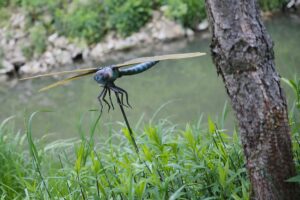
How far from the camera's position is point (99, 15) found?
40.8 feet

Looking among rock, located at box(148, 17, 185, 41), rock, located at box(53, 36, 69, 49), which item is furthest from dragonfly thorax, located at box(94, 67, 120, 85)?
rock, located at box(53, 36, 69, 49)

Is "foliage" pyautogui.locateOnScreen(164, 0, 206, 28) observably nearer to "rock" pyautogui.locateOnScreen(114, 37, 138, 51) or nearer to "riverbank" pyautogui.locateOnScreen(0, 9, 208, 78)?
"riverbank" pyautogui.locateOnScreen(0, 9, 208, 78)

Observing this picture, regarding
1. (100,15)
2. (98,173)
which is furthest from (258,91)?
(100,15)

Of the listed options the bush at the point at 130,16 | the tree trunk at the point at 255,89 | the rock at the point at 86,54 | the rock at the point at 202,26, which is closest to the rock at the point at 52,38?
the rock at the point at 86,54

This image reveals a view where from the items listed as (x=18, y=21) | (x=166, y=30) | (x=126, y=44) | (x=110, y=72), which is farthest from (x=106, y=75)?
(x=18, y=21)

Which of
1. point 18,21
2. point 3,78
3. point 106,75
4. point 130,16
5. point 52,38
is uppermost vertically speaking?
point 18,21

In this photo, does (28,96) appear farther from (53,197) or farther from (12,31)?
(53,197)

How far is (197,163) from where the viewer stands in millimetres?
1906

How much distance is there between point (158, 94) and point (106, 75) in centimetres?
527

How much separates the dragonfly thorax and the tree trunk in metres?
0.37

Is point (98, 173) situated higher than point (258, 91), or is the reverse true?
point (258, 91)

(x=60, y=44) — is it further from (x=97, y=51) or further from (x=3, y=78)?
(x=3, y=78)

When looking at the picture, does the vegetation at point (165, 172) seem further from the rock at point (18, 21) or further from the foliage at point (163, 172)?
the rock at point (18, 21)

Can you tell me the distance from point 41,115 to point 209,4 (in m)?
6.14
